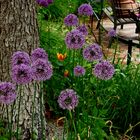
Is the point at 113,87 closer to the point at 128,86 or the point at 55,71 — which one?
the point at 128,86

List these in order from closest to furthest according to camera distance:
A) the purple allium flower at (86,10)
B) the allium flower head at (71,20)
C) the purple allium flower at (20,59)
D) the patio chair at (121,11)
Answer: the purple allium flower at (20,59) < the allium flower head at (71,20) < the purple allium flower at (86,10) < the patio chair at (121,11)

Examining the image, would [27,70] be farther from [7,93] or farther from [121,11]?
[121,11]

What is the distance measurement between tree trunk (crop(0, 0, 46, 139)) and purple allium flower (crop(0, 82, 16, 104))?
1437 mm

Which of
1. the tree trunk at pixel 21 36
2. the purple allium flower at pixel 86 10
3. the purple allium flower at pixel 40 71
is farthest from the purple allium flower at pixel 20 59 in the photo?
the purple allium flower at pixel 86 10

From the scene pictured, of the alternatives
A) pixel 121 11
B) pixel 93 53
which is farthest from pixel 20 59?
pixel 121 11

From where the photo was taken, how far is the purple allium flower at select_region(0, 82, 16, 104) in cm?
256

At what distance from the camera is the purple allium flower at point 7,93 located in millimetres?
2555

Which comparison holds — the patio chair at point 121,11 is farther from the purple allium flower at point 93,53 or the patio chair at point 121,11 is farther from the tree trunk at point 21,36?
the purple allium flower at point 93,53

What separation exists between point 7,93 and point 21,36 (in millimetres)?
1531

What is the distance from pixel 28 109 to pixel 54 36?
2352 mm

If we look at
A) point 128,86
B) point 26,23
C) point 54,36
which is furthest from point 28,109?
point 54,36

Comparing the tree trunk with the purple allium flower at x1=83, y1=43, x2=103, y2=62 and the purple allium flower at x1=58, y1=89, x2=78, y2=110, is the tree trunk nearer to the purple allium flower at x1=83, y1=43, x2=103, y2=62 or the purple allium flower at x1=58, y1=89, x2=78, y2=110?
the purple allium flower at x1=83, y1=43, x2=103, y2=62

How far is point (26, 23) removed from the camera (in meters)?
4.02

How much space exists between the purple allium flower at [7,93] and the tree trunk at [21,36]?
144 centimetres
